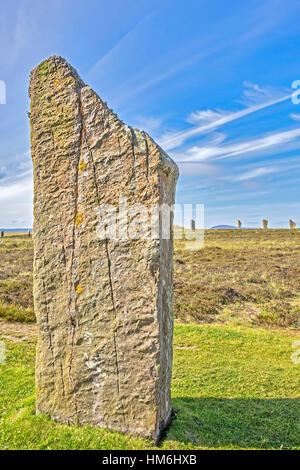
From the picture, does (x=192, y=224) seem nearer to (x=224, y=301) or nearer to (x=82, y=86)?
(x=224, y=301)

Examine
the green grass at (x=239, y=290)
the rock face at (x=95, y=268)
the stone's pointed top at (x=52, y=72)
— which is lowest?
the green grass at (x=239, y=290)

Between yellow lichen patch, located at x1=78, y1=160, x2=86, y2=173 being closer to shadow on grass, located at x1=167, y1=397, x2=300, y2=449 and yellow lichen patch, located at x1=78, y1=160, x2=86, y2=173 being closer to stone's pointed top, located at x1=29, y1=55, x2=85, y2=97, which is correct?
stone's pointed top, located at x1=29, y1=55, x2=85, y2=97

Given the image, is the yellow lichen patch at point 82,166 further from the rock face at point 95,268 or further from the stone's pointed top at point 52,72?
the stone's pointed top at point 52,72

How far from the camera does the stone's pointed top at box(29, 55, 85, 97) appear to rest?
14.5ft

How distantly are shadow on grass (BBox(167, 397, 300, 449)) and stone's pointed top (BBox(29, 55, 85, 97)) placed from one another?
4.92 meters

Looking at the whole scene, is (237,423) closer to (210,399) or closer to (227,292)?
(210,399)

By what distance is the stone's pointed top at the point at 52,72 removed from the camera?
4426 millimetres

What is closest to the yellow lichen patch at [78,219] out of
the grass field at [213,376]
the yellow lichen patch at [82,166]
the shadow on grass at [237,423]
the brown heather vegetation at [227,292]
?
the yellow lichen patch at [82,166]

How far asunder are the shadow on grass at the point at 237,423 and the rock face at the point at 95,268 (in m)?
0.44

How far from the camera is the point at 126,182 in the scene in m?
4.04

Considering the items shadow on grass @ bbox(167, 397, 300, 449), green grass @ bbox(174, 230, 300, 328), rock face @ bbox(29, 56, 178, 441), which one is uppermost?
rock face @ bbox(29, 56, 178, 441)

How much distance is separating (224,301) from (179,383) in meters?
7.34

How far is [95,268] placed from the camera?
4145 mm

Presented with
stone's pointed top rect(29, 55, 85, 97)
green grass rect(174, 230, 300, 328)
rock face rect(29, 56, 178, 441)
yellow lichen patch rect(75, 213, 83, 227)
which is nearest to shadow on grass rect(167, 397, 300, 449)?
rock face rect(29, 56, 178, 441)
